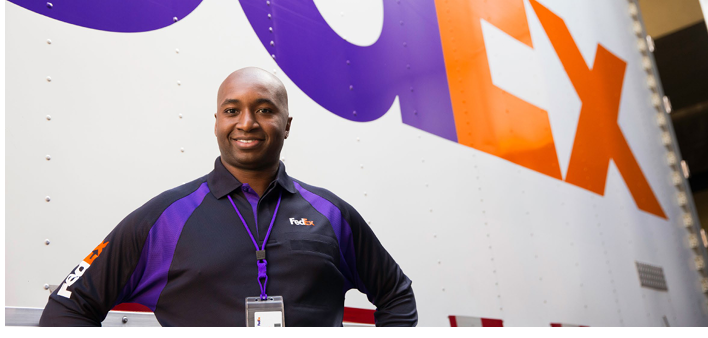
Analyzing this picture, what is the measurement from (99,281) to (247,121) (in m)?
0.38

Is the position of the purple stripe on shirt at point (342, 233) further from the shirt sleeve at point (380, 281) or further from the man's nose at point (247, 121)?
the man's nose at point (247, 121)

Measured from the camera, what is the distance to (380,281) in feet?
4.25

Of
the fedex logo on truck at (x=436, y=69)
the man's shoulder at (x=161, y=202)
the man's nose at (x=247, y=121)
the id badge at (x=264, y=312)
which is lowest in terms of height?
the id badge at (x=264, y=312)

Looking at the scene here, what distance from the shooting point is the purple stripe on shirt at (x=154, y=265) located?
104 cm

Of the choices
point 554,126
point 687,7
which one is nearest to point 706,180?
point 687,7

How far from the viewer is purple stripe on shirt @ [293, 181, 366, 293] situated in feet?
4.04

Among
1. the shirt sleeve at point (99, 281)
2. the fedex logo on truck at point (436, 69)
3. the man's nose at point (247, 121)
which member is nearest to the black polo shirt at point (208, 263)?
the shirt sleeve at point (99, 281)

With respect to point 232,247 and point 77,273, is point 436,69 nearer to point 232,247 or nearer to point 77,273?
point 232,247

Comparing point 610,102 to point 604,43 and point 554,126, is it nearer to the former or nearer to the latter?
point 604,43

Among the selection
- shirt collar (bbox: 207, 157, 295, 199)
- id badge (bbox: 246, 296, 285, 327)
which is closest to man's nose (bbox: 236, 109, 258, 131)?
shirt collar (bbox: 207, 157, 295, 199)

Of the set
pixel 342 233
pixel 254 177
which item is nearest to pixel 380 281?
pixel 342 233

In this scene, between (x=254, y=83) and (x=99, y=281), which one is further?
(x=254, y=83)

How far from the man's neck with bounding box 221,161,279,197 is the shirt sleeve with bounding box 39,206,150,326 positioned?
200mm

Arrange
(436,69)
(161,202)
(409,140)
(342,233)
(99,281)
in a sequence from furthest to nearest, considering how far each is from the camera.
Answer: (436,69) → (409,140) → (342,233) → (161,202) → (99,281)
